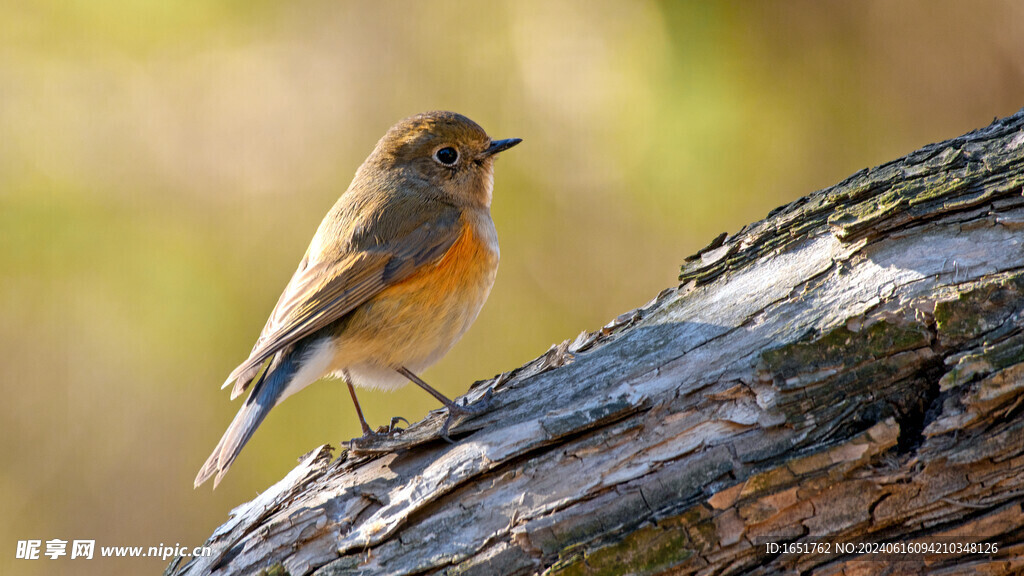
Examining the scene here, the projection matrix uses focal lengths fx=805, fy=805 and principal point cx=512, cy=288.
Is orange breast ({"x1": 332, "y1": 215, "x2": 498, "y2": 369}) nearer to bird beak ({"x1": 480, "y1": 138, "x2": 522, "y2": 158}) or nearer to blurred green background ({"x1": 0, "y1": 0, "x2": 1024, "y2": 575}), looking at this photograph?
bird beak ({"x1": 480, "y1": 138, "x2": 522, "y2": 158})

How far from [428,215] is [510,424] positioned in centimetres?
141

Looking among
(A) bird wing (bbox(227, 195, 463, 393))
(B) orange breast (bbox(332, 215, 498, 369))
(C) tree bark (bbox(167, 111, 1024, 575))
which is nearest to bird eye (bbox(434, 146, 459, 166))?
(A) bird wing (bbox(227, 195, 463, 393))

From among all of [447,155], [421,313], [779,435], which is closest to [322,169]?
[447,155]

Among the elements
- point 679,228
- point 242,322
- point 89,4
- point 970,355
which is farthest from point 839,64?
point 89,4

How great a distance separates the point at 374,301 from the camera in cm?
327

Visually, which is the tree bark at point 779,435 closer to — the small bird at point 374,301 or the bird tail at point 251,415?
the bird tail at point 251,415

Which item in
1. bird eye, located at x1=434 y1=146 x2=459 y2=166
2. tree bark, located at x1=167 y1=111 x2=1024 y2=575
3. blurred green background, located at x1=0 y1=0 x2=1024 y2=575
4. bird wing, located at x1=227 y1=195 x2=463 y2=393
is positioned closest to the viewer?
tree bark, located at x1=167 y1=111 x2=1024 y2=575

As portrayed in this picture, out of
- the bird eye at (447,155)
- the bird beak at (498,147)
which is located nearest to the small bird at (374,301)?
the bird eye at (447,155)

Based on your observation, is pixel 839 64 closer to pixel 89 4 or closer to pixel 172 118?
pixel 172 118

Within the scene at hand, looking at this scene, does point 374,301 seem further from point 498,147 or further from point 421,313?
point 498,147

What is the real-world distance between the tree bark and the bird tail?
40cm

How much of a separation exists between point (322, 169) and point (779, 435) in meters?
3.95

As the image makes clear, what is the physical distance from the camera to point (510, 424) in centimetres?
245

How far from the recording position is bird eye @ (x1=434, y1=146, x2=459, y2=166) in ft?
12.9
